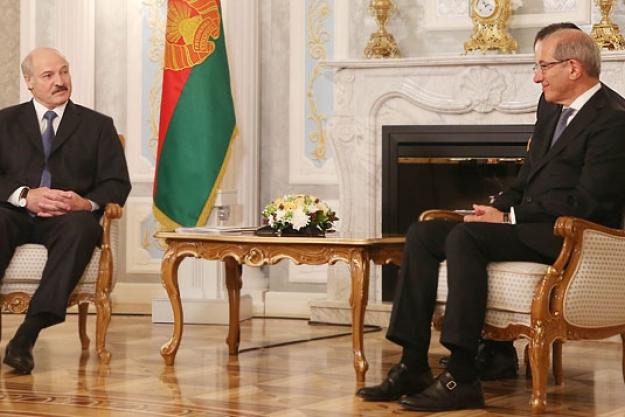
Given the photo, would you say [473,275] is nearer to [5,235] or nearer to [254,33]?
[5,235]

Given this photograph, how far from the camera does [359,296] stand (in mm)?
4453

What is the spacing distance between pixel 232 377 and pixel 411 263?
91cm

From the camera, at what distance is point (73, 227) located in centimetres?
476

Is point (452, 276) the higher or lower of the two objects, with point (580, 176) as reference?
lower

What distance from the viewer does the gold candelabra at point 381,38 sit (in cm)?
638

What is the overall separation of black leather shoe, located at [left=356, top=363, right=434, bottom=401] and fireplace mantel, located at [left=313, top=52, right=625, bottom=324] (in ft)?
7.69

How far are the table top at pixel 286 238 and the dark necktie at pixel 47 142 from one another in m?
0.62

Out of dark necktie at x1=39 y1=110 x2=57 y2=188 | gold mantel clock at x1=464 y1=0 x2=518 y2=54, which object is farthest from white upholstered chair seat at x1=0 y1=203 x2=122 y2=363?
gold mantel clock at x1=464 y1=0 x2=518 y2=54

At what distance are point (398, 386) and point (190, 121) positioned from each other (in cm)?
262

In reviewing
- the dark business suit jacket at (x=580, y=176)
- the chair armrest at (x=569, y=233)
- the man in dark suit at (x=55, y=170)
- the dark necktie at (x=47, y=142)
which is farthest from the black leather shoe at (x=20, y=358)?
the chair armrest at (x=569, y=233)

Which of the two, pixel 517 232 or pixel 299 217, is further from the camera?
pixel 299 217

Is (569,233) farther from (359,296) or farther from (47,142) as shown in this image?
(47,142)

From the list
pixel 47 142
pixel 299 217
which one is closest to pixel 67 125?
pixel 47 142

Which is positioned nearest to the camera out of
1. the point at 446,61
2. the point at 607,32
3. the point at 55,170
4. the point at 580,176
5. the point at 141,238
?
the point at 580,176
